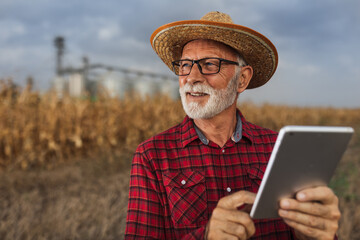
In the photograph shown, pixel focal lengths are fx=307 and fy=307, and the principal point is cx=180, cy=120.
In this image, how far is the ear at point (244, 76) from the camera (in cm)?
173

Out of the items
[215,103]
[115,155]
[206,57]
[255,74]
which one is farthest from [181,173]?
[115,155]

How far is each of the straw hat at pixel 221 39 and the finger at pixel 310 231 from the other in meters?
0.94

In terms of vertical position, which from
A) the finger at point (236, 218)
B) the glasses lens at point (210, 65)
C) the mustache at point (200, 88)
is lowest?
the finger at point (236, 218)

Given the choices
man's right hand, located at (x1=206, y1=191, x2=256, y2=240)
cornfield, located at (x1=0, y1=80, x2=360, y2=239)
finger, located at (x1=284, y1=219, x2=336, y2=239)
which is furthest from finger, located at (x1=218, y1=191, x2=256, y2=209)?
cornfield, located at (x1=0, y1=80, x2=360, y2=239)

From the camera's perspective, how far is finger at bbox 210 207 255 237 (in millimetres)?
1028

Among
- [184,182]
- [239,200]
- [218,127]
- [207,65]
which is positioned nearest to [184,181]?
[184,182]

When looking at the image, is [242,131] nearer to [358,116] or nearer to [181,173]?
[181,173]

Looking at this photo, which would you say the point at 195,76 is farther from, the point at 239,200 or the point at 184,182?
the point at 239,200

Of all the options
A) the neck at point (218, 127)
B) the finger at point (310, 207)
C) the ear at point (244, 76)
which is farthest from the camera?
the ear at point (244, 76)

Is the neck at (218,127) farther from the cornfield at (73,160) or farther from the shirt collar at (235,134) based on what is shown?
the cornfield at (73,160)

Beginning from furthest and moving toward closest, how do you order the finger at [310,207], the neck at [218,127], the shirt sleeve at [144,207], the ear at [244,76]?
the ear at [244,76] → the neck at [218,127] → the shirt sleeve at [144,207] → the finger at [310,207]

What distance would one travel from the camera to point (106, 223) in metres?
3.30

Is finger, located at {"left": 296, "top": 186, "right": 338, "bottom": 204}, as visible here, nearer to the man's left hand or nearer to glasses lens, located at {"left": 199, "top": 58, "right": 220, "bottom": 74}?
the man's left hand

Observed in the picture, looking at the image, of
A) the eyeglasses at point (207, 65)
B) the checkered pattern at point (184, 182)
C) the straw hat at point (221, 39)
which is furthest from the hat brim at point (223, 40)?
the checkered pattern at point (184, 182)
